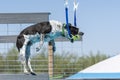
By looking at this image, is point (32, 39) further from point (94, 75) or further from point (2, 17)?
point (2, 17)

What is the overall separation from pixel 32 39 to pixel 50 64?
14.2 ft

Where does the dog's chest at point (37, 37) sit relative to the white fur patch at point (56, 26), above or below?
below

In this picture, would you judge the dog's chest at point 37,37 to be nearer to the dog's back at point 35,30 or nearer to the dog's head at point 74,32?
the dog's back at point 35,30

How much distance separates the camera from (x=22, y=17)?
47.1 ft

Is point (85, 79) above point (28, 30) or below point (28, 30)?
below

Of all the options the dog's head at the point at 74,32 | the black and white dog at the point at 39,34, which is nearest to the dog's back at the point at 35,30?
the black and white dog at the point at 39,34

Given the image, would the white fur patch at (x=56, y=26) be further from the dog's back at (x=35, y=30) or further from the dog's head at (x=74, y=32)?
the dog's head at (x=74, y=32)

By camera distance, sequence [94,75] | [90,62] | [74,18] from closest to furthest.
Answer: [74,18]
[94,75]
[90,62]

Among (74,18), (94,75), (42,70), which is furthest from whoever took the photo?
(42,70)

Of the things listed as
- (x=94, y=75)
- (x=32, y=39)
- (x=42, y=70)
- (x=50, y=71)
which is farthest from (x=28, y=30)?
(x=42, y=70)

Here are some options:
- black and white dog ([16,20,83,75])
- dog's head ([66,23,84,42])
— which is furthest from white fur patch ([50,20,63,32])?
dog's head ([66,23,84,42])

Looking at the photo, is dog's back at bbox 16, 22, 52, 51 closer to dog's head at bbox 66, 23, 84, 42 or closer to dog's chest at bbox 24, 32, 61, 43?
dog's chest at bbox 24, 32, 61, 43

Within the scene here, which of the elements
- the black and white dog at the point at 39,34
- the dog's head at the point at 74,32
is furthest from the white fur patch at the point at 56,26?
the dog's head at the point at 74,32

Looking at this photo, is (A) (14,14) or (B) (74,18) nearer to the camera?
(B) (74,18)
